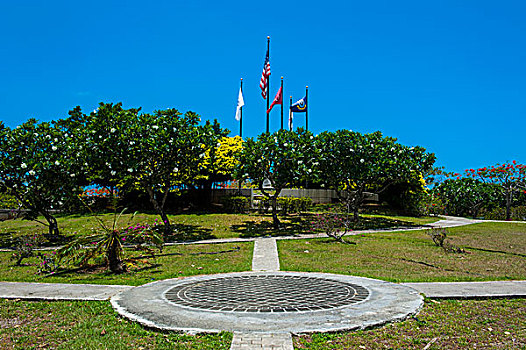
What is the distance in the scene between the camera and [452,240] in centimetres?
1412

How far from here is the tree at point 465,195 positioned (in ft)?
93.5

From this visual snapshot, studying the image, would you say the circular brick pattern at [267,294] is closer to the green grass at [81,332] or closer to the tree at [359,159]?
the green grass at [81,332]

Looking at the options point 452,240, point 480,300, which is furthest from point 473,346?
point 452,240

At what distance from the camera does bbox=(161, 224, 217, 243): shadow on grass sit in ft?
48.5

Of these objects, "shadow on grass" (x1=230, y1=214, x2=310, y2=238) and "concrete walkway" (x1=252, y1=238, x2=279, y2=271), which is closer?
"concrete walkway" (x1=252, y1=238, x2=279, y2=271)

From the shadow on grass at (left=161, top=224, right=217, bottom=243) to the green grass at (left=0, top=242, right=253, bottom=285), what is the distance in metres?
2.66

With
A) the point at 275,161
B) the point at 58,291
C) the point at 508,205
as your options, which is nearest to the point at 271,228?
the point at 275,161

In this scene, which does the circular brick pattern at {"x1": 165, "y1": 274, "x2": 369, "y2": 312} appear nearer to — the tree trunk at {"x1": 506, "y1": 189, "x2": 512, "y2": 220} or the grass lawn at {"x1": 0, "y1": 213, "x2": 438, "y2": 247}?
the grass lawn at {"x1": 0, "y1": 213, "x2": 438, "y2": 247}

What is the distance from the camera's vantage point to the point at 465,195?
95.1ft

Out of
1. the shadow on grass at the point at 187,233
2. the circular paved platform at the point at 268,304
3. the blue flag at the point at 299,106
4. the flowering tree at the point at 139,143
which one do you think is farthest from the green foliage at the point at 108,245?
the blue flag at the point at 299,106

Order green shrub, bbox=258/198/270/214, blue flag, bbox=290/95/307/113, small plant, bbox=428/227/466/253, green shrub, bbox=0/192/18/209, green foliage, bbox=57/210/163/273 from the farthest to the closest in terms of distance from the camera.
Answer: blue flag, bbox=290/95/307/113, green shrub, bbox=0/192/18/209, green shrub, bbox=258/198/270/214, small plant, bbox=428/227/466/253, green foliage, bbox=57/210/163/273

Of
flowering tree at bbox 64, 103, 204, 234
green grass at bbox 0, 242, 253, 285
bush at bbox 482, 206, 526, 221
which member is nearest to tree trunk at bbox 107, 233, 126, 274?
green grass at bbox 0, 242, 253, 285

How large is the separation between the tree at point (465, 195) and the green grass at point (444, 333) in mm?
26356

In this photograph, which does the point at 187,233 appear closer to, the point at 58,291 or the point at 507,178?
the point at 58,291
